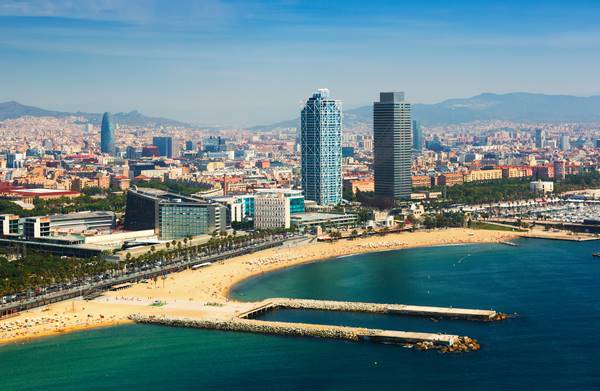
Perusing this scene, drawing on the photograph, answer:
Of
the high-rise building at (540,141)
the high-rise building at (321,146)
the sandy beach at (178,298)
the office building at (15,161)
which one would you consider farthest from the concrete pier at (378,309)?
the high-rise building at (540,141)

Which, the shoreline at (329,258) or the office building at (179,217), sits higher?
the office building at (179,217)

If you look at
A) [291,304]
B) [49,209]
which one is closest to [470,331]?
[291,304]

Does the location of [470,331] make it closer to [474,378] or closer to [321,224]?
[474,378]

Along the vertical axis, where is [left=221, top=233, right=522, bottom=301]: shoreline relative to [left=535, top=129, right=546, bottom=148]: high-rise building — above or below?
below

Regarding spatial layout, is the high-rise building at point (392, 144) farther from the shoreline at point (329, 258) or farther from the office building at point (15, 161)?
the office building at point (15, 161)

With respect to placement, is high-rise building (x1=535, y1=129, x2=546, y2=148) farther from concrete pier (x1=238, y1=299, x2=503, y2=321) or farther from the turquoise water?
concrete pier (x1=238, y1=299, x2=503, y2=321)

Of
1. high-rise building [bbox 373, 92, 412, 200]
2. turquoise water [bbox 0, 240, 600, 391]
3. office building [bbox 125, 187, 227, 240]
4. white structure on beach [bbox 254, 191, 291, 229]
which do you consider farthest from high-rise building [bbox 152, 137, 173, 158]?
turquoise water [bbox 0, 240, 600, 391]

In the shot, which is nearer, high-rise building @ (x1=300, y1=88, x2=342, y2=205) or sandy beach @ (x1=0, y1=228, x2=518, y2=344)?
sandy beach @ (x1=0, y1=228, x2=518, y2=344)
